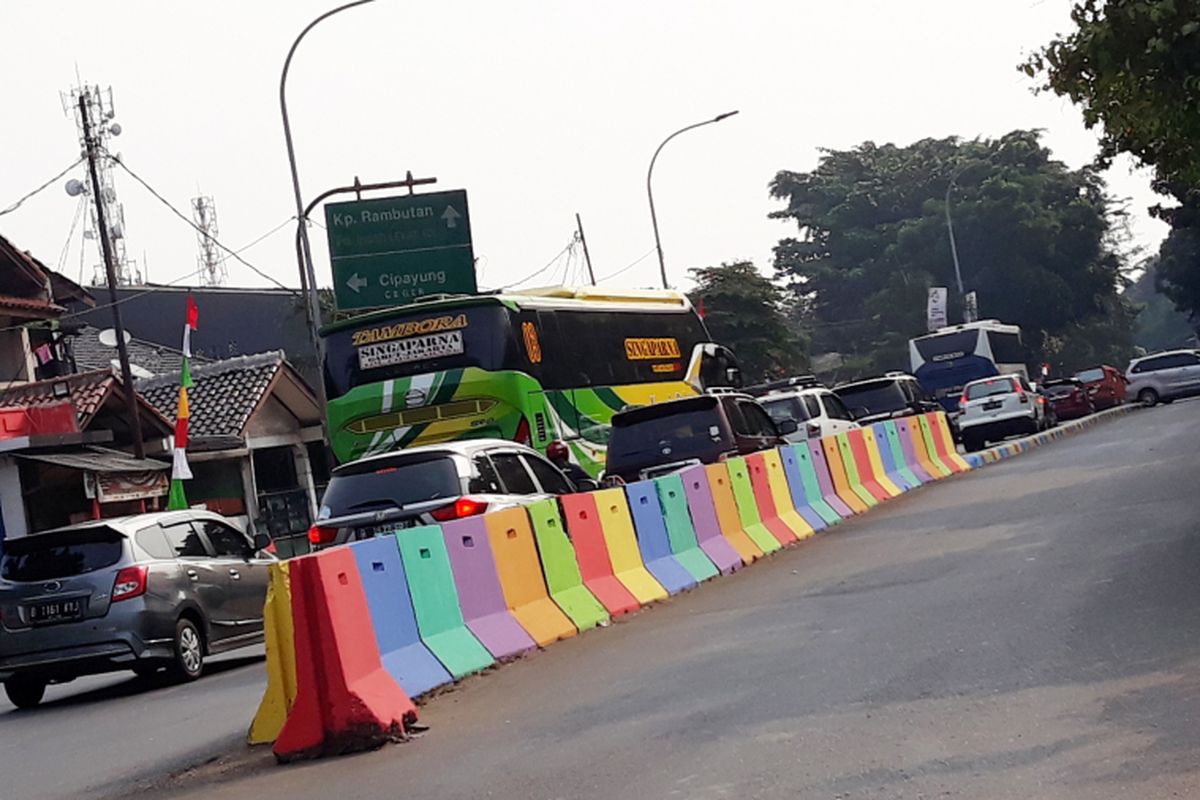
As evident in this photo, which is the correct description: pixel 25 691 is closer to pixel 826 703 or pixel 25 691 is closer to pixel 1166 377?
pixel 826 703

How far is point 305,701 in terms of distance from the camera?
8.83 metres

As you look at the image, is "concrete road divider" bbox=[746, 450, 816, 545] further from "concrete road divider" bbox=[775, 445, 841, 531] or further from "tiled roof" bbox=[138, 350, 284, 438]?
"tiled roof" bbox=[138, 350, 284, 438]

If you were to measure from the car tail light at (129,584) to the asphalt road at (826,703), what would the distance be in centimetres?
85

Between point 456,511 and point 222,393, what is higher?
point 222,393

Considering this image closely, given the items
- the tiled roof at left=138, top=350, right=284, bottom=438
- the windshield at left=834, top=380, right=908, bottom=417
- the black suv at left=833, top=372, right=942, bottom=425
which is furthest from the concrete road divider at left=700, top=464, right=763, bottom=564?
the tiled roof at left=138, top=350, right=284, bottom=438

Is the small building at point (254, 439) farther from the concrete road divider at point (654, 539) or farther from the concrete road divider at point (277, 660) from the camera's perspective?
the concrete road divider at point (277, 660)

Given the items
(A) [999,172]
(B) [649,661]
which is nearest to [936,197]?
(A) [999,172]

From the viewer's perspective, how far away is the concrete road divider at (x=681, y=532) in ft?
52.6

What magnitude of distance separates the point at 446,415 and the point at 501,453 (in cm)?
837

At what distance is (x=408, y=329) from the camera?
2412 centimetres

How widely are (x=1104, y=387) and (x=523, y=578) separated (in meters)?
43.1

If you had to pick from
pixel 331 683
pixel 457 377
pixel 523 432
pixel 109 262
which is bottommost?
pixel 331 683

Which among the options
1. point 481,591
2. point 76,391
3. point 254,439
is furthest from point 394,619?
point 254,439

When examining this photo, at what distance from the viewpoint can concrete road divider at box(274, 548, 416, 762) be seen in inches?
343
